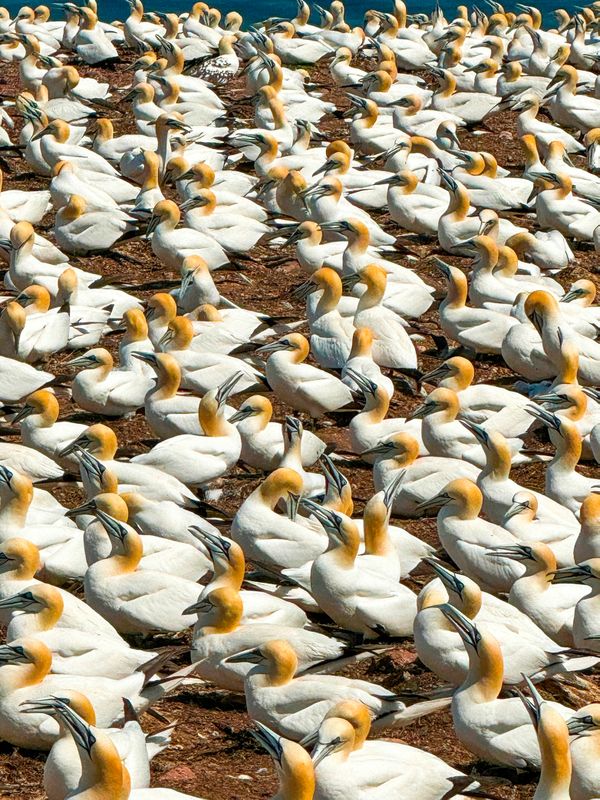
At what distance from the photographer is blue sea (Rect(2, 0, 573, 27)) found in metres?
42.4

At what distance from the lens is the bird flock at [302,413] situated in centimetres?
790

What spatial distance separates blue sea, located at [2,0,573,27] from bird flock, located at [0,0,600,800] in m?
21.4

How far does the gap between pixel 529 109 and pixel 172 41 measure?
18.3 ft

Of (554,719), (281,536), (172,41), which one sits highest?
(554,719)

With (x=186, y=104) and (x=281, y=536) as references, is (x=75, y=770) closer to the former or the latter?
(x=281, y=536)

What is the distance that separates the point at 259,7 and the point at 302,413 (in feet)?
108

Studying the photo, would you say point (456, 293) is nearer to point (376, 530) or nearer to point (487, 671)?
point (376, 530)

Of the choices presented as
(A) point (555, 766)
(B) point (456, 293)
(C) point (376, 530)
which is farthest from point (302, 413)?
(A) point (555, 766)

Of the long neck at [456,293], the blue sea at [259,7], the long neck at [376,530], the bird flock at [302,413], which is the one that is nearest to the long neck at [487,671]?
the bird flock at [302,413]

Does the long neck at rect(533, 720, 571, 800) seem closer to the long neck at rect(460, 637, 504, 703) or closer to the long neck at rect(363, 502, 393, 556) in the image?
the long neck at rect(460, 637, 504, 703)

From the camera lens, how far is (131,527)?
9281 mm

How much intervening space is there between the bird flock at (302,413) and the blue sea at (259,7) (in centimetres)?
2138

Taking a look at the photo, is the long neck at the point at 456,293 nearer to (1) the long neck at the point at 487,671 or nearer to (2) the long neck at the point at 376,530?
(2) the long neck at the point at 376,530

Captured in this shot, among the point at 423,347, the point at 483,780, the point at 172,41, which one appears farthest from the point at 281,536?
the point at 172,41
